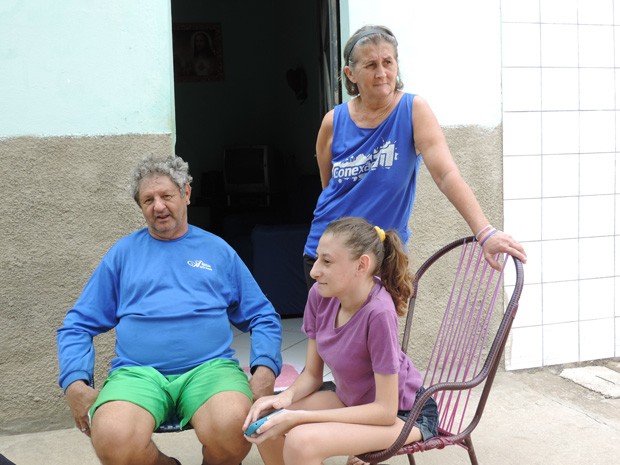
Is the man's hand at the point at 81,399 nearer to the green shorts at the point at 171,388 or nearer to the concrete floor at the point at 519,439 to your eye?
the green shorts at the point at 171,388

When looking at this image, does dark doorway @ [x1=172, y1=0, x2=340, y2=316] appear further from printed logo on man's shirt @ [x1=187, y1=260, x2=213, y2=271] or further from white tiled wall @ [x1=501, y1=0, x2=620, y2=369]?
printed logo on man's shirt @ [x1=187, y1=260, x2=213, y2=271]

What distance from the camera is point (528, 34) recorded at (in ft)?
13.3

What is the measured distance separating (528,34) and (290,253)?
2.31 meters

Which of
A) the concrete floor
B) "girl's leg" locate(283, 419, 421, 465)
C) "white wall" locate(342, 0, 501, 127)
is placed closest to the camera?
"girl's leg" locate(283, 419, 421, 465)

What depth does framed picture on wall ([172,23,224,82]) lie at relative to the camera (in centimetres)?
931

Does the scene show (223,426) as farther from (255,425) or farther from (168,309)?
(168,309)

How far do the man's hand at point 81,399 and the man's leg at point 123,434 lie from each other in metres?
0.08

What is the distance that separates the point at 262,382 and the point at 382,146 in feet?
2.80

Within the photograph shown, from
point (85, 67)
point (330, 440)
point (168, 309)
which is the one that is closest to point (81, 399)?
point (168, 309)

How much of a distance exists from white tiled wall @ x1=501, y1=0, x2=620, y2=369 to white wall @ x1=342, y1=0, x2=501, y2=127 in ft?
0.28

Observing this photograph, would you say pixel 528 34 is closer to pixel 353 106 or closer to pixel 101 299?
pixel 353 106

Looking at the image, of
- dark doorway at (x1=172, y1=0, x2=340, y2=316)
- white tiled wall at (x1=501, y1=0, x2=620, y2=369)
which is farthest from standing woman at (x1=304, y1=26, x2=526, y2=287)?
dark doorway at (x1=172, y1=0, x2=340, y2=316)

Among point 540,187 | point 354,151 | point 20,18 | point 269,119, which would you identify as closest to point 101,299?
point 354,151

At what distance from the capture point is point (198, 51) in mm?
9430
